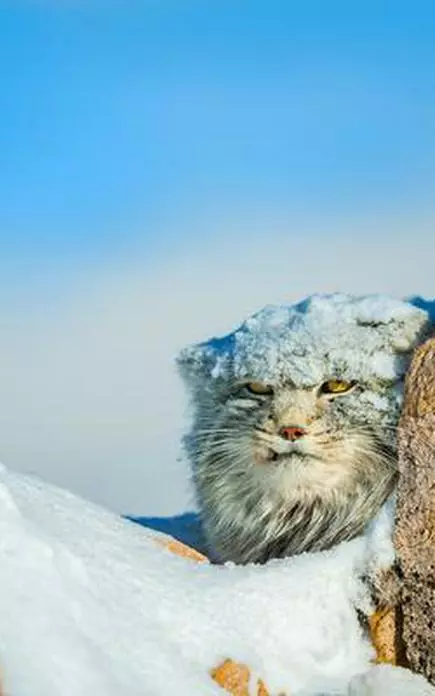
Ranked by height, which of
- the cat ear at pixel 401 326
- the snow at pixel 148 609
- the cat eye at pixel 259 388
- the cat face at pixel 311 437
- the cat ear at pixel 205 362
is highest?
the cat ear at pixel 401 326

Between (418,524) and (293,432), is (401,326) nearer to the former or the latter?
(293,432)

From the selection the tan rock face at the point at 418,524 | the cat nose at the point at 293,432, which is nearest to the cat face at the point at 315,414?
the cat nose at the point at 293,432

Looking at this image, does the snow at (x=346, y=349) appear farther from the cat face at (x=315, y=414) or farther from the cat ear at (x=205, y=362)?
the cat ear at (x=205, y=362)

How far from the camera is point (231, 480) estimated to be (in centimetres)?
584

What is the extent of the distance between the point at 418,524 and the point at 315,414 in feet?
2.88

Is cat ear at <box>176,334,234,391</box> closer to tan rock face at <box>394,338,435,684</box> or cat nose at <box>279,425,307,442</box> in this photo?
cat nose at <box>279,425,307,442</box>

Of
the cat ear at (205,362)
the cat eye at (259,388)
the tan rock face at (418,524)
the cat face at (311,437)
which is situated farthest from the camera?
the cat ear at (205,362)

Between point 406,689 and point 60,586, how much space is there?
4.08ft

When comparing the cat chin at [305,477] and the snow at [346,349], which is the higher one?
the snow at [346,349]

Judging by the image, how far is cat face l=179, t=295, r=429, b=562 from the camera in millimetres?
5422

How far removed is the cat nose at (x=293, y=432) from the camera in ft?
17.8

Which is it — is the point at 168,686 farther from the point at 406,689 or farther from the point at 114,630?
the point at 406,689

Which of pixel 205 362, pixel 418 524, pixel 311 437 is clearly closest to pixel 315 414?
pixel 311 437

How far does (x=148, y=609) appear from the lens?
3934mm
